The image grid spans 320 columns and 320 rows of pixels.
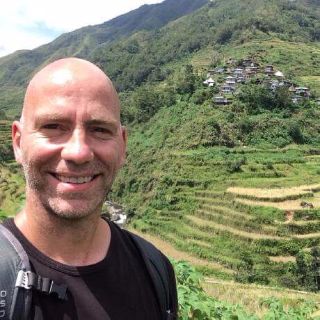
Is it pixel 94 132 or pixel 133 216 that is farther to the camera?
pixel 133 216

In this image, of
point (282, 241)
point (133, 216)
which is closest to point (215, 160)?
point (133, 216)

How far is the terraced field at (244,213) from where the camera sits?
3162cm

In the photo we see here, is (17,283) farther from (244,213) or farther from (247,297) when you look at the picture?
(244,213)

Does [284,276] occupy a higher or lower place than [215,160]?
lower

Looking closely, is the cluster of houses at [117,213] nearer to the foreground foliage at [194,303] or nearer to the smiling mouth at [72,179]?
the foreground foliage at [194,303]

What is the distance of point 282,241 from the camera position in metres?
32.0

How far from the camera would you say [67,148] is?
149cm

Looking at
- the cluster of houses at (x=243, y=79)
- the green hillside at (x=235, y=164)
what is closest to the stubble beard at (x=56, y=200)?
the green hillside at (x=235, y=164)

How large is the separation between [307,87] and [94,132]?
6650 cm

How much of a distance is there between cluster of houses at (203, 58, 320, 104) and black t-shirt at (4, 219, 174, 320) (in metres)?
54.0

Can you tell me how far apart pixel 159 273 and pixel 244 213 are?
33.8 metres

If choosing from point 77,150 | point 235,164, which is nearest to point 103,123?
point 77,150

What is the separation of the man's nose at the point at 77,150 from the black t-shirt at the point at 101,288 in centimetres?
30

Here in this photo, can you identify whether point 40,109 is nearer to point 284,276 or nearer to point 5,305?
point 5,305
